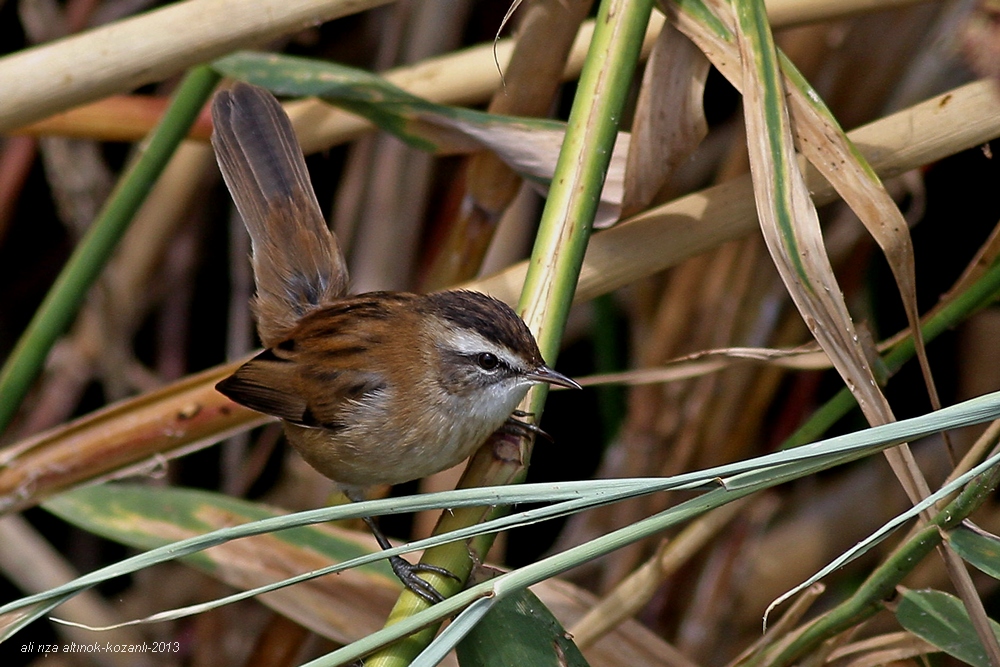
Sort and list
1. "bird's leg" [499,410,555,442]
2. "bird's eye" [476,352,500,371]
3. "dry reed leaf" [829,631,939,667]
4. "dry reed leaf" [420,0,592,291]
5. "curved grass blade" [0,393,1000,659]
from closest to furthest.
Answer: "curved grass blade" [0,393,1000,659] < "dry reed leaf" [829,631,939,667] < "bird's leg" [499,410,555,442] < "bird's eye" [476,352,500,371] < "dry reed leaf" [420,0,592,291]

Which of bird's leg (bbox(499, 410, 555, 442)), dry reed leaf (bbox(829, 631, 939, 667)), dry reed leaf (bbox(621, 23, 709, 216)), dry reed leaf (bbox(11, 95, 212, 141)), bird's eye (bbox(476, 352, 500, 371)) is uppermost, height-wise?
dry reed leaf (bbox(621, 23, 709, 216))

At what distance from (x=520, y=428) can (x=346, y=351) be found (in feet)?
1.79

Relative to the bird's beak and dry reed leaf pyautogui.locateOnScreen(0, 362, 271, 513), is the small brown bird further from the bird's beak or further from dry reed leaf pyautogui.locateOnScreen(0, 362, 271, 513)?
dry reed leaf pyautogui.locateOnScreen(0, 362, 271, 513)

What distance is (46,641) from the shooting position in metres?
3.39

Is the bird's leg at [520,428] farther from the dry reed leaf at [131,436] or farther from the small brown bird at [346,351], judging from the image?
the dry reed leaf at [131,436]

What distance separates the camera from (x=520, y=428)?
182 centimetres

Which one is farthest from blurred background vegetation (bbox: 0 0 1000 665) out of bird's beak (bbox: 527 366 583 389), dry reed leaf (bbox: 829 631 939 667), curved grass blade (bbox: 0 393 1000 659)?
curved grass blade (bbox: 0 393 1000 659)

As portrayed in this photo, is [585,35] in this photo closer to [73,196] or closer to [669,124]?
[669,124]

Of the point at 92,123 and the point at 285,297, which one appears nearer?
the point at 285,297

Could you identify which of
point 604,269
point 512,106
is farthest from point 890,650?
point 512,106

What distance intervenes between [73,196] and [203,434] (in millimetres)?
1451

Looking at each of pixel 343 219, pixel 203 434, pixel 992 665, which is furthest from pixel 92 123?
pixel 992 665

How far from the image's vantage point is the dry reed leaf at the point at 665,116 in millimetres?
1900

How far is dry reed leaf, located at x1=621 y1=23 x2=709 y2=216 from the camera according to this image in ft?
6.23
